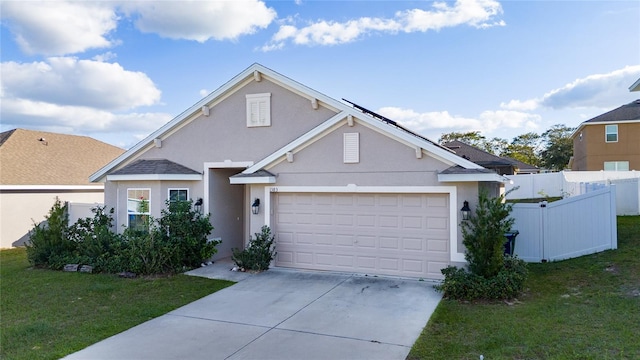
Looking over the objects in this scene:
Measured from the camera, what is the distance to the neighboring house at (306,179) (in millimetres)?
9359

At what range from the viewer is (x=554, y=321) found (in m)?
6.19

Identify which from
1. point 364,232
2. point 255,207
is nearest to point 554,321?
point 364,232

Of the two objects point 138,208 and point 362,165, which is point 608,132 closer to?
point 362,165

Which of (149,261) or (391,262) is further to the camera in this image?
(149,261)

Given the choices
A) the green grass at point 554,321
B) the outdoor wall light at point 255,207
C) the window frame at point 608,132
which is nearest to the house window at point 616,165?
the window frame at point 608,132

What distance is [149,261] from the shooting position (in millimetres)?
10445

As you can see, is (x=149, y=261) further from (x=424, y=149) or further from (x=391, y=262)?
(x=424, y=149)

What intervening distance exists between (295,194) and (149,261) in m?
4.23

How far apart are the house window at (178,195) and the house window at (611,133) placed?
96.1 ft

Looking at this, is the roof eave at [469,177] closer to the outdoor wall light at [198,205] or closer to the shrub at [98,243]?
the outdoor wall light at [198,205]

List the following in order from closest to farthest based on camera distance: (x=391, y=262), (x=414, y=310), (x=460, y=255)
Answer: (x=414, y=310) < (x=460, y=255) < (x=391, y=262)

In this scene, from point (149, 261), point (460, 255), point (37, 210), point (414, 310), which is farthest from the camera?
point (37, 210)

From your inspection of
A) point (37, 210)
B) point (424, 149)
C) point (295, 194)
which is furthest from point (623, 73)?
point (37, 210)

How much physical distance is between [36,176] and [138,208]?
9191mm
